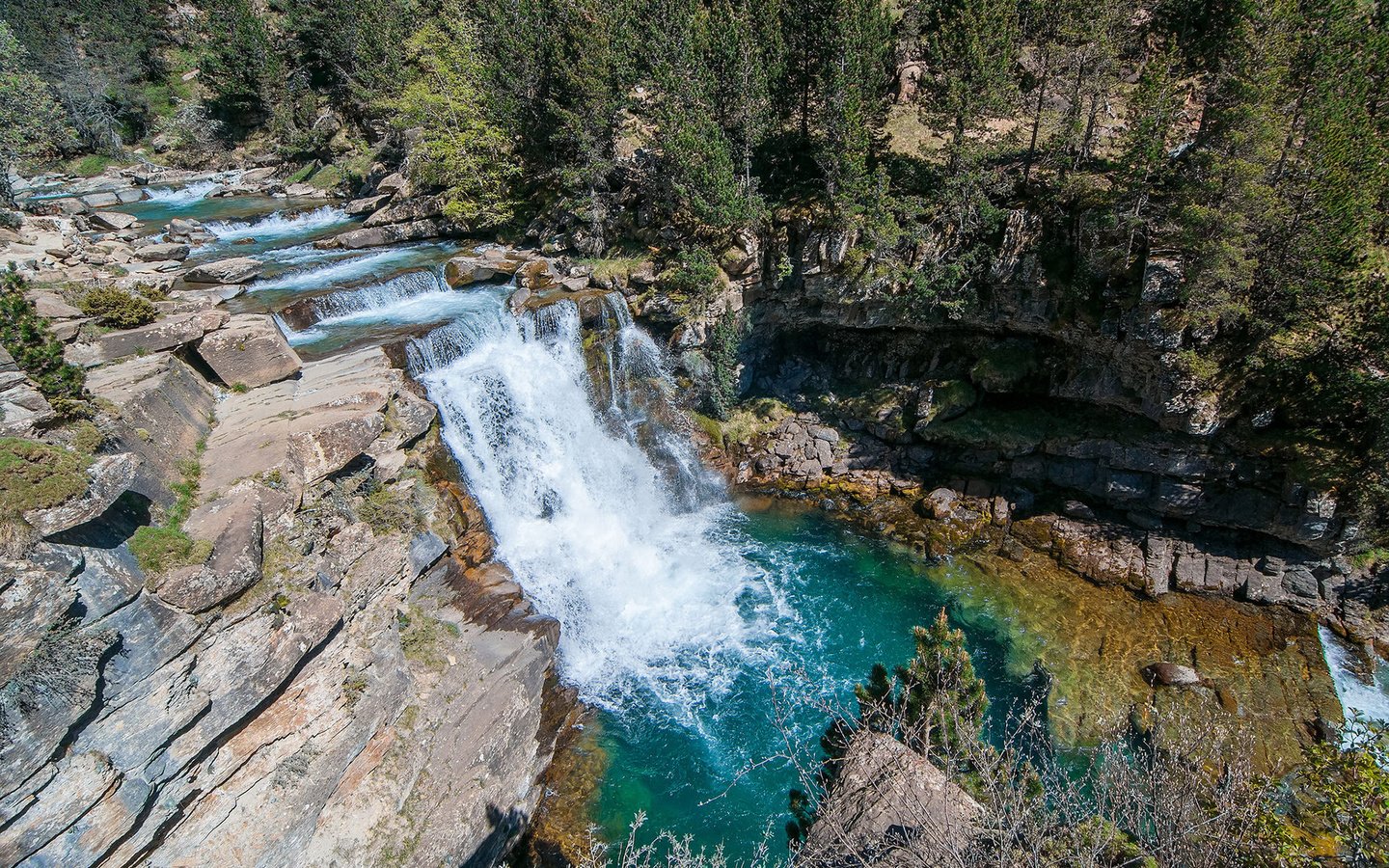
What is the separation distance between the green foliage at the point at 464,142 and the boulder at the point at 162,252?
481 inches

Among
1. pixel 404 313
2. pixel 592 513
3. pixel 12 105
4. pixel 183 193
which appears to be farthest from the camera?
pixel 183 193

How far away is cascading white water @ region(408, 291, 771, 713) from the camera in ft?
66.1

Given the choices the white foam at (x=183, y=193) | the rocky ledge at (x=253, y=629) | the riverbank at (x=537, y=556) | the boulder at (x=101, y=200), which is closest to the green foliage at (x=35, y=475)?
the rocky ledge at (x=253, y=629)

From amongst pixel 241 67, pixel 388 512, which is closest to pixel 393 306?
pixel 388 512

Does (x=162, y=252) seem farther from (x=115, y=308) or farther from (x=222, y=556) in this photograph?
(x=222, y=556)

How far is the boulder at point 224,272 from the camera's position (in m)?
27.3

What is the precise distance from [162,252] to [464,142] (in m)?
15.1

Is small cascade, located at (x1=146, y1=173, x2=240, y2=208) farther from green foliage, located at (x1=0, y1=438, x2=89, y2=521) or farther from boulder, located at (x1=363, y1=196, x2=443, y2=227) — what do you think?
green foliage, located at (x1=0, y1=438, x2=89, y2=521)

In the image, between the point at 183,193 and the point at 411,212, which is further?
the point at 183,193

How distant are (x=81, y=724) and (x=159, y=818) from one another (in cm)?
243

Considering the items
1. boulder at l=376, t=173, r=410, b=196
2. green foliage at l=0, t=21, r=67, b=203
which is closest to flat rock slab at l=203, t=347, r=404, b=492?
boulder at l=376, t=173, r=410, b=196

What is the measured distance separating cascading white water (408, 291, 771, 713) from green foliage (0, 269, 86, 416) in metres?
9.45

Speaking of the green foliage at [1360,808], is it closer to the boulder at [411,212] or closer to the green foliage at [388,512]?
the green foliage at [388,512]

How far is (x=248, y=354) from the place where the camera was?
19281mm
